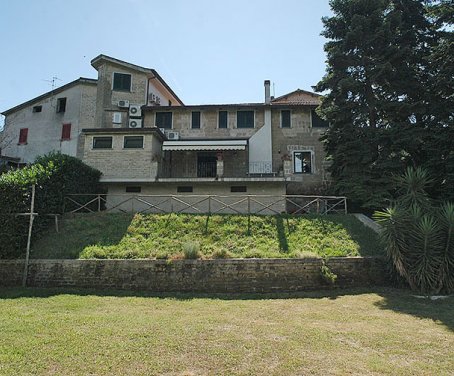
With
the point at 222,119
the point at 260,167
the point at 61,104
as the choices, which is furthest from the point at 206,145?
the point at 61,104

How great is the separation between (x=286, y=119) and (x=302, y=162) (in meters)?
3.55

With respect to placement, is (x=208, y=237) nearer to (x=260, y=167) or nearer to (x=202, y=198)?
(x=202, y=198)

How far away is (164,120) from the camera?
26.7m

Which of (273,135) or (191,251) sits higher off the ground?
(273,135)

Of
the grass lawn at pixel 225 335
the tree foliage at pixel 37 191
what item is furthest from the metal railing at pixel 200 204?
the grass lawn at pixel 225 335

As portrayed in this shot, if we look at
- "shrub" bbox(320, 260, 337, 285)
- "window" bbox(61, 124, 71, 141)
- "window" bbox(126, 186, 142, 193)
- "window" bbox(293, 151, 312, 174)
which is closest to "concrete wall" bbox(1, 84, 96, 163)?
"window" bbox(61, 124, 71, 141)

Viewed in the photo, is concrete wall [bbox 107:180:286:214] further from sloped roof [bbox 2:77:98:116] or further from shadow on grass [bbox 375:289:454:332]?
sloped roof [bbox 2:77:98:116]

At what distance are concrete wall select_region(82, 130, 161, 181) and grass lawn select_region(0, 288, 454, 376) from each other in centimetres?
1170

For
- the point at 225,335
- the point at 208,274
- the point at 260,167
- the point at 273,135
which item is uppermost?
the point at 273,135

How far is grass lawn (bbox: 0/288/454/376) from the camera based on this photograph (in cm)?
574

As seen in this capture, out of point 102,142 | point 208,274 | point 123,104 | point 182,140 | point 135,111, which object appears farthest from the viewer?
point 123,104

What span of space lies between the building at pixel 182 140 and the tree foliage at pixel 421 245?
954 cm

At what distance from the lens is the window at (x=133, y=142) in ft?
75.0

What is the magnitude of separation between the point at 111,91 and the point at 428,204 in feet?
78.7
